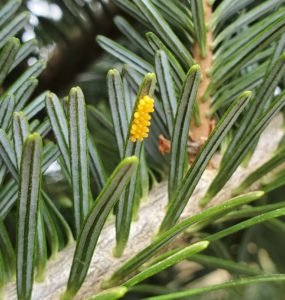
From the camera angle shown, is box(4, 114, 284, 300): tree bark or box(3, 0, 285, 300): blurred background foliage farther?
box(3, 0, 285, 300): blurred background foliage

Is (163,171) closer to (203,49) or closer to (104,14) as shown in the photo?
(203,49)

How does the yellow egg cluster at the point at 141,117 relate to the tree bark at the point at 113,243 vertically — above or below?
above

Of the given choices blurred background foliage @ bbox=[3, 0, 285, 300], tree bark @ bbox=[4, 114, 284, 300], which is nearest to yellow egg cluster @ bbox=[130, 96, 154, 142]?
tree bark @ bbox=[4, 114, 284, 300]

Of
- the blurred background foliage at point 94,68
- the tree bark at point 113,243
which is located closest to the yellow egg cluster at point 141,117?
the tree bark at point 113,243

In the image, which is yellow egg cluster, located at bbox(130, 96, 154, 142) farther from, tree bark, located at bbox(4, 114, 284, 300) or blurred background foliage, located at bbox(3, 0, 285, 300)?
blurred background foliage, located at bbox(3, 0, 285, 300)

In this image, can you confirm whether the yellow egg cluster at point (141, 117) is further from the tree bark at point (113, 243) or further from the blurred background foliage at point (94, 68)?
the blurred background foliage at point (94, 68)

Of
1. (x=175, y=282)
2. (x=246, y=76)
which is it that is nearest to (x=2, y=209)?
(x=246, y=76)

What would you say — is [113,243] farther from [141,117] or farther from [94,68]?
[94,68]
